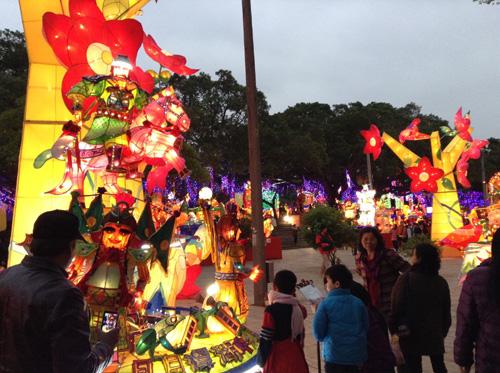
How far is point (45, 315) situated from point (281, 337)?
2136mm

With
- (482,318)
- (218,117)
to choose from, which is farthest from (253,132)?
(218,117)

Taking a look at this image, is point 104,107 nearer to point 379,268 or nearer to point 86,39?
point 86,39

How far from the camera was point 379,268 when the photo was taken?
4.62 meters

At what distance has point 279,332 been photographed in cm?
367

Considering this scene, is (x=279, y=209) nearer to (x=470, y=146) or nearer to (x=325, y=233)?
(x=470, y=146)

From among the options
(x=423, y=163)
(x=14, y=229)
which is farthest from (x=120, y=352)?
(x=423, y=163)

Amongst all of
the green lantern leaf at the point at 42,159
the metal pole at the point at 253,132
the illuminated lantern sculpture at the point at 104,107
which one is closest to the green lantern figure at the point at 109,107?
the illuminated lantern sculpture at the point at 104,107

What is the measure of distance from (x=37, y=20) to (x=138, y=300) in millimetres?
3919

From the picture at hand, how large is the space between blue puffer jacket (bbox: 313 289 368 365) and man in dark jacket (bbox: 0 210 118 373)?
1951 mm

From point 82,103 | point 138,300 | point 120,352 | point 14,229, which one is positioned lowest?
point 120,352

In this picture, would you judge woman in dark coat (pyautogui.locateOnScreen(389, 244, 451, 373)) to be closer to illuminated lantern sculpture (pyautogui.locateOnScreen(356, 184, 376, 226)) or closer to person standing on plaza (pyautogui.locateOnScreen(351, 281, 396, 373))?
person standing on plaza (pyautogui.locateOnScreen(351, 281, 396, 373))

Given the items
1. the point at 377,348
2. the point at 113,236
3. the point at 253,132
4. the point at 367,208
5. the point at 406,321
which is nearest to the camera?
the point at 377,348

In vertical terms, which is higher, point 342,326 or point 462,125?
point 462,125

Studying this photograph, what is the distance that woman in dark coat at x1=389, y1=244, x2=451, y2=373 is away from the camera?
4027 mm
